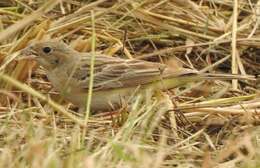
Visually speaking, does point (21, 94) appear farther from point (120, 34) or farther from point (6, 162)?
point (6, 162)

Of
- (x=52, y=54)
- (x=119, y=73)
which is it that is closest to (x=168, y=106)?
(x=119, y=73)

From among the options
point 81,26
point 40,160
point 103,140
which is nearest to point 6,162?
point 40,160

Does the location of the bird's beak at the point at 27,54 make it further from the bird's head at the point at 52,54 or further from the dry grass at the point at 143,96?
the dry grass at the point at 143,96

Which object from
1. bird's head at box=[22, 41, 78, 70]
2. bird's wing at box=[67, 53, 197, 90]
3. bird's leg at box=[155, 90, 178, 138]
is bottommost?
bird's leg at box=[155, 90, 178, 138]

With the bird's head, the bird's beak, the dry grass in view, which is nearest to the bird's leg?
the dry grass

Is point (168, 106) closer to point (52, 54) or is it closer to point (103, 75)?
point (103, 75)

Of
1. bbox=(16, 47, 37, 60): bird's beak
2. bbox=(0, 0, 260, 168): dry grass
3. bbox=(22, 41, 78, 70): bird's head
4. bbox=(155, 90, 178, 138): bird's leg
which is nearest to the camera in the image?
bbox=(0, 0, 260, 168): dry grass

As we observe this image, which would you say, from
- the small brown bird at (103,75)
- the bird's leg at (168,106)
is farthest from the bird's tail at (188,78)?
the bird's leg at (168,106)

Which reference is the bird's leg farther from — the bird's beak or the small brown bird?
the bird's beak
